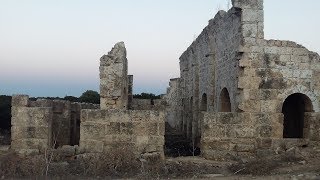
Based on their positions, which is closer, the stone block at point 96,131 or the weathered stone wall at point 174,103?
the stone block at point 96,131

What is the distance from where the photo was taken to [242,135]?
38.4 ft

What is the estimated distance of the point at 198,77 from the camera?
19781 millimetres

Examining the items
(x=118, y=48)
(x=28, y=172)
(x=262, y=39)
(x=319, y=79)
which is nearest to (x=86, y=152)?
(x=28, y=172)

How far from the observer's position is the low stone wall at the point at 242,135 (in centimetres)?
1148

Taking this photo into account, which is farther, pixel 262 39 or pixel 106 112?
pixel 262 39

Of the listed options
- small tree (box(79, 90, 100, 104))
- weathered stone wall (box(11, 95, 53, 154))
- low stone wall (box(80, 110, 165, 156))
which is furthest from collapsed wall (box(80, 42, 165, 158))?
small tree (box(79, 90, 100, 104))

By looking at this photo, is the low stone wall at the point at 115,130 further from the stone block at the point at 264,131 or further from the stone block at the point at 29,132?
the stone block at the point at 264,131

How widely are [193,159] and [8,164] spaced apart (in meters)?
4.42

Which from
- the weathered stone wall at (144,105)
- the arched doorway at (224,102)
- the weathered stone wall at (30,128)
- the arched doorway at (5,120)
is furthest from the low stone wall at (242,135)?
the arched doorway at (5,120)

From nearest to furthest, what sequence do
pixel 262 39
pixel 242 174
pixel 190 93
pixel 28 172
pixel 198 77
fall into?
pixel 28 172 < pixel 242 174 < pixel 262 39 < pixel 198 77 < pixel 190 93

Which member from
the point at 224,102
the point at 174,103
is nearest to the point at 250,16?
the point at 224,102

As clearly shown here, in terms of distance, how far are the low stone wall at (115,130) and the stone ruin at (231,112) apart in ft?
0.08

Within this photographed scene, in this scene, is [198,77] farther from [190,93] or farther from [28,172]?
[28,172]

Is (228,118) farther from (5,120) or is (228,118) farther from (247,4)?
(5,120)
